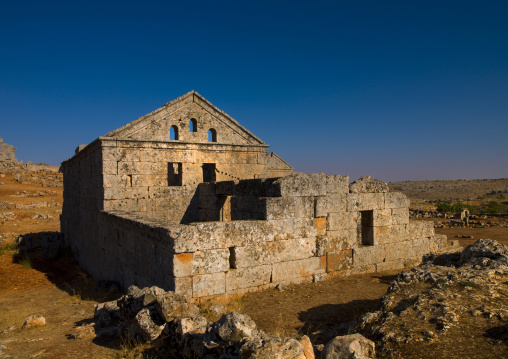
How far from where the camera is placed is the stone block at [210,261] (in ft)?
21.9

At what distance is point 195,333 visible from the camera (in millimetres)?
4316

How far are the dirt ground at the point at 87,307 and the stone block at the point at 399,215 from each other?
1516 mm

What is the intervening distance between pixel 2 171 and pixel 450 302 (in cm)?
4888

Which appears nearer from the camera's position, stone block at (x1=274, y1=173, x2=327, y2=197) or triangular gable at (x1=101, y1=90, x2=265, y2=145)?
stone block at (x1=274, y1=173, x2=327, y2=197)

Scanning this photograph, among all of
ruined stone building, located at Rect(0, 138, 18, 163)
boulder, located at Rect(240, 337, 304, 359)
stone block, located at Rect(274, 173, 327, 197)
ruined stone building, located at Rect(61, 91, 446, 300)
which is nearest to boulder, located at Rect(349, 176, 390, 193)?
ruined stone building, located at Rect(61, 91, 446, 300)

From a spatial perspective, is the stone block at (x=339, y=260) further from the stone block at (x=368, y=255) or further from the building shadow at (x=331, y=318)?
the building shadow at (x=331, y=318)

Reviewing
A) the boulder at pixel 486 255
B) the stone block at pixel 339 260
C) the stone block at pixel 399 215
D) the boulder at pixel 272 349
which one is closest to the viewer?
the boulder at pixel 272 349

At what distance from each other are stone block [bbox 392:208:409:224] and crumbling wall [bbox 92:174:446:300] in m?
0.03

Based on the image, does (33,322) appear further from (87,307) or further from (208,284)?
(208,284)

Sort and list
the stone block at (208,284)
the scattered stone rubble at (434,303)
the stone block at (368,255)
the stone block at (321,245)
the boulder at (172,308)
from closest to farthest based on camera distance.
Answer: the scattered stone rubble at (434,303) < the boulder at (172,308) < the stone block at (208,284) < the stone block at (321,245) < the stone block at (368,255)

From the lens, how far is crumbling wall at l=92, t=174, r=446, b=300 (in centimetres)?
675

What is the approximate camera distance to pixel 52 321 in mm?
6688

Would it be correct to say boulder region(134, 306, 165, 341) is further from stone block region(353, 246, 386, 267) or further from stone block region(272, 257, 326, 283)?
stone block region(353, 246, 386, 267)

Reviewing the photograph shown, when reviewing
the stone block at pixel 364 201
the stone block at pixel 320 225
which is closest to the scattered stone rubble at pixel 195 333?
the stone block at pixel 320 225
